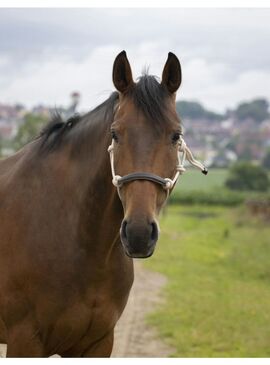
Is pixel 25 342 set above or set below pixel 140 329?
above

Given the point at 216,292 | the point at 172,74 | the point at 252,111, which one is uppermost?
the point at 172,74

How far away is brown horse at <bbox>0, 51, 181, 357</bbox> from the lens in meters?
2.76

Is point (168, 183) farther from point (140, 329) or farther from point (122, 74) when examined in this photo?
point (140, 329)

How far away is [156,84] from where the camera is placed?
9.05ft

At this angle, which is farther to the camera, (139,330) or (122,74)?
(139,330)

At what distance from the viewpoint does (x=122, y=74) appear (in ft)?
9.12

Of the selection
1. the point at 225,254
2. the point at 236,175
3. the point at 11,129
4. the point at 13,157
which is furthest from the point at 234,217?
the point at 11,129

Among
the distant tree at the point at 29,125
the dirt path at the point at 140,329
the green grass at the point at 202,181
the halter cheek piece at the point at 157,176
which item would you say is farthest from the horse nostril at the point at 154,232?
the green grass at the point at 202,181

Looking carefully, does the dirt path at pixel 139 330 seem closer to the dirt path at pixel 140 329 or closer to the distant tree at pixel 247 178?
the dirt path at pixel 140 329

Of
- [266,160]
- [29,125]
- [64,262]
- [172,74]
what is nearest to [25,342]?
[64,262]

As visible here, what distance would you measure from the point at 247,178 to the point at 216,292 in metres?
29.4

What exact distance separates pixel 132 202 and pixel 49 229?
28.8 inches

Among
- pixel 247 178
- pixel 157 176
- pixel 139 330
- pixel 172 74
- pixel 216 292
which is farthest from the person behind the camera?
pixel 247 178

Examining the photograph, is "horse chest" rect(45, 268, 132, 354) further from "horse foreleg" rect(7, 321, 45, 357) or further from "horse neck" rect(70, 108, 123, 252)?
"horse neck" rect(70, 108, 123, 252)
